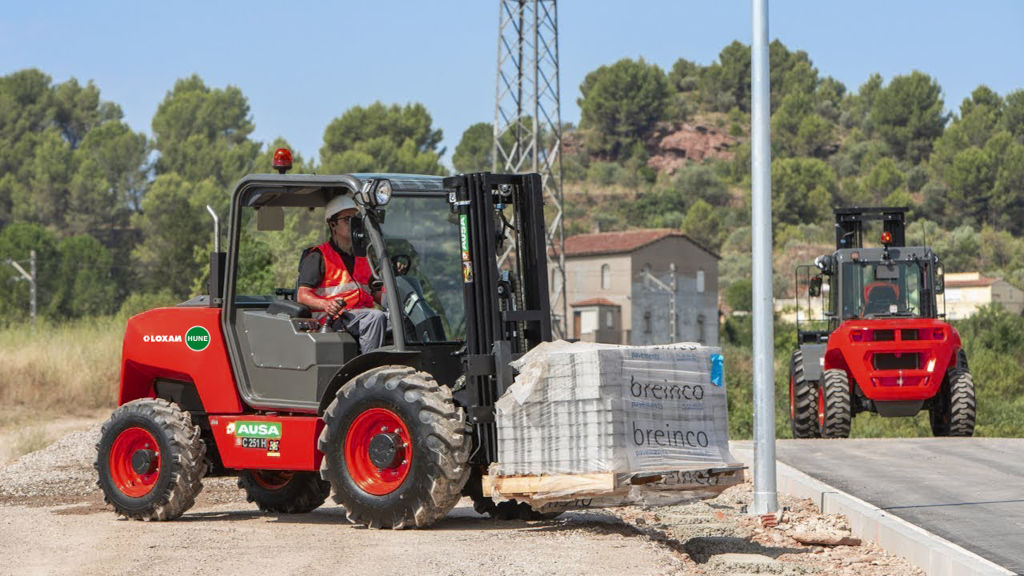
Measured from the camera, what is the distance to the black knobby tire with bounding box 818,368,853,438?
21375 millimetres

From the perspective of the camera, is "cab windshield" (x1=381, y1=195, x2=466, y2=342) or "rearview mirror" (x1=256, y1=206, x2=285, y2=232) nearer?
"cab windshield" (x1=381, y1=195, x2=466, y2=342)

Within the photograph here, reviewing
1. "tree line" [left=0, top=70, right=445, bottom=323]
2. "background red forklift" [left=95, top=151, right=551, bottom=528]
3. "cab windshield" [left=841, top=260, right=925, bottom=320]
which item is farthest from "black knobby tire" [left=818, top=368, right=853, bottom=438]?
"tree line" [left=0, top=70, right=445, bottom=323]

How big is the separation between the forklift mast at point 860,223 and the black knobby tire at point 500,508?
12.5 metres

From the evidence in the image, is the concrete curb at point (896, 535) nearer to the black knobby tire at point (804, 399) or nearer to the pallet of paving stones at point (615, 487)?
the pallet of paving stones at point (615, 487)

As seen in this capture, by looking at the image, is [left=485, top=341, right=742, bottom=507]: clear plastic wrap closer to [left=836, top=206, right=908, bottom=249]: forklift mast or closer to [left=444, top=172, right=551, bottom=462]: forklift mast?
[left=444, top=172, right=551, bottom=462]: forklift mast

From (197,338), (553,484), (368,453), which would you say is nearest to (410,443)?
(368,453)

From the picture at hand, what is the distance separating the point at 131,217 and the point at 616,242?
3477cm

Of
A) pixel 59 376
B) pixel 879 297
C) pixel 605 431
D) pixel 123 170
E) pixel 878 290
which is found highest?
pixel 123 170

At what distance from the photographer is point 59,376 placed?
93.7 ft

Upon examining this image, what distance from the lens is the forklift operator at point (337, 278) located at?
430 inches

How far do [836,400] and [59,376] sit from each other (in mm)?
15588

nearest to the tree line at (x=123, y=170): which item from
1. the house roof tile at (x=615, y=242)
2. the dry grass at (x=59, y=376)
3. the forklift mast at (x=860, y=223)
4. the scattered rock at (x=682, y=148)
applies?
the house roof tile at (x=615, y=242)

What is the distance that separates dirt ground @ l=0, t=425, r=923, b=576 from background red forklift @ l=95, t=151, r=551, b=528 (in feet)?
1.27

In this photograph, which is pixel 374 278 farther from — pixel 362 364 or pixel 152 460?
pixel 152 460
